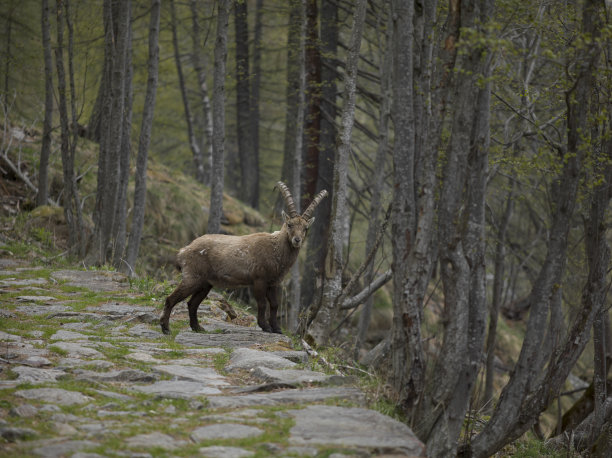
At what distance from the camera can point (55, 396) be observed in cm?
573

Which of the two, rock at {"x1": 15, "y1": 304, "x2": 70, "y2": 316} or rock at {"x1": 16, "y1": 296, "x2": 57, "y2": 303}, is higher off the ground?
rock at {"x1": 16, "y1": 296, "x2": 57, "y2": 303}

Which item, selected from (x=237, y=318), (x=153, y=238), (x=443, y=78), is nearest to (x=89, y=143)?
(x=153, y=238)

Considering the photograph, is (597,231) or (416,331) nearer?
(416,331)

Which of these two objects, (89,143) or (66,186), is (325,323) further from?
(89,143)

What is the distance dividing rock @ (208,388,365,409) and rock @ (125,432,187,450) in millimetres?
917

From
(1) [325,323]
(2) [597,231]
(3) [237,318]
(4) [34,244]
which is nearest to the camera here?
(2) [597,231]

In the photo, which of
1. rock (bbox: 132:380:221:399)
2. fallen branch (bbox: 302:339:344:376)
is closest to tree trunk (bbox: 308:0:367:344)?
fallen branch (bbox: 302:339:344:376)

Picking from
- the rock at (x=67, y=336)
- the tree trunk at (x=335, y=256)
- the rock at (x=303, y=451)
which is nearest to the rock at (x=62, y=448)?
the rock at (x=303, y=451)

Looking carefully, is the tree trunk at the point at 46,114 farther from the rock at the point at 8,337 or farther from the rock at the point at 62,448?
the rock at the point at 62,448

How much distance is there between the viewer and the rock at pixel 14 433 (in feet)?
15.7

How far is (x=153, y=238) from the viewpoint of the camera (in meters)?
18.1

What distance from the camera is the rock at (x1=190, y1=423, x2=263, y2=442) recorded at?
5.11 m

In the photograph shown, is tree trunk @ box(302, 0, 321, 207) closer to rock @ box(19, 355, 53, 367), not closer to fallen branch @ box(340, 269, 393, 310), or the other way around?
fallen branch @ box(340, 269, 393, 310)

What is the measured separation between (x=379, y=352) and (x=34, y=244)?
8.78 meters
